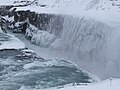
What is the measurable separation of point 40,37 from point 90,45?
769cm

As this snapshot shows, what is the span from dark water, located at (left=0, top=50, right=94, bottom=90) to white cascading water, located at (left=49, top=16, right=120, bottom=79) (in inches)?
36.6

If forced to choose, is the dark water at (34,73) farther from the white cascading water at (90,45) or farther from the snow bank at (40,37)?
the snow bank at (40,37)

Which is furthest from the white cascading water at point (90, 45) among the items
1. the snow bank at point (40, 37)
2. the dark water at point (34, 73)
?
the snow bank at point (40, 37)

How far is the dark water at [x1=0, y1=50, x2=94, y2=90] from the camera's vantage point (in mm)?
11245

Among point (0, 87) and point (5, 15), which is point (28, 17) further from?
point (0, 87)

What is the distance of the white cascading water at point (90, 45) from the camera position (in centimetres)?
1348

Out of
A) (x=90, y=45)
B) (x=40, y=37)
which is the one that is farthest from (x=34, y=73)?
(x=40, y=37)

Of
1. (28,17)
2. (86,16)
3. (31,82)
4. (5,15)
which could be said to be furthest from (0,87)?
(5,15)

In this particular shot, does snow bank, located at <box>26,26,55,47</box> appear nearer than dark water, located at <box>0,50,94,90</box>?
No

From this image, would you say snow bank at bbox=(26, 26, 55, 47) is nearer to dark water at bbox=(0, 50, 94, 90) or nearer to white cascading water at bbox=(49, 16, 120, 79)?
white cascading water at bbox=(49, 16, 120, 79)

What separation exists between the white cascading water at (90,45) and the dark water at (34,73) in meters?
0.93

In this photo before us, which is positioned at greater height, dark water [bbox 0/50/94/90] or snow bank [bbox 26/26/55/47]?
dark water [bbox 0/50/94/90]

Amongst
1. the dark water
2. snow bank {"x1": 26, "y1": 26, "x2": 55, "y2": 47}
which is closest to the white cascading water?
the dark water

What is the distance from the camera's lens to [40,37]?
2320cm
